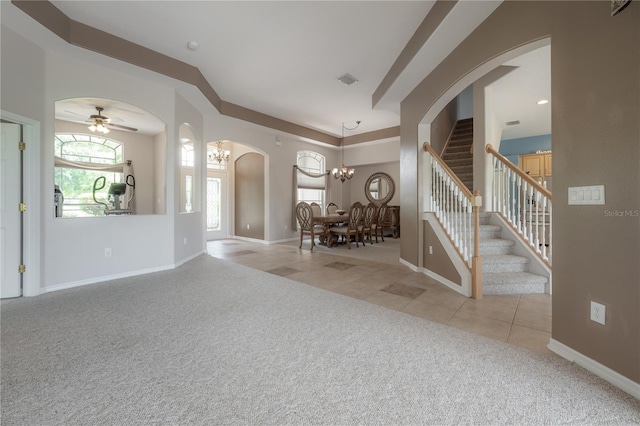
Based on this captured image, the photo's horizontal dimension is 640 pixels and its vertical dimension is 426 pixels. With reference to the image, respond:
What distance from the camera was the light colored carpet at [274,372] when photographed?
1.24 metres

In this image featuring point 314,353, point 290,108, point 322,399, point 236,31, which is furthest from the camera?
point 290,108

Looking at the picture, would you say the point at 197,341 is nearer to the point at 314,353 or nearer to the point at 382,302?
the point at 314,353

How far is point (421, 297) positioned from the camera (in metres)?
2.85

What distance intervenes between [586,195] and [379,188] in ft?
23.2

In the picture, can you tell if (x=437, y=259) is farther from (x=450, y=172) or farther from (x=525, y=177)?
(x=525, y=177)

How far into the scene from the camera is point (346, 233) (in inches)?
232

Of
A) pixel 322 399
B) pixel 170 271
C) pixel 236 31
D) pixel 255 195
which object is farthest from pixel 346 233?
pixel 322 399

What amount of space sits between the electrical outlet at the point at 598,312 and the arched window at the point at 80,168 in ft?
24.3

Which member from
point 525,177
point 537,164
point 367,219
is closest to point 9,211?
point 367,219

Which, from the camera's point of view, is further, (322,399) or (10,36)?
(10,36)

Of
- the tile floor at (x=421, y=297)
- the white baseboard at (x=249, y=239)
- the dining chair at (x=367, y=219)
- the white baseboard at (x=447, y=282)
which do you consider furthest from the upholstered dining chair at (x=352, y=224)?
the white baseboard at (x=447, y=282)

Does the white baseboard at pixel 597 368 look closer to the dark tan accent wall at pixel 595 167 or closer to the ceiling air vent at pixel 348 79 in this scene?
the dark tan accent wall at pixel 595 167

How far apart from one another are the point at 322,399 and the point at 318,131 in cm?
708

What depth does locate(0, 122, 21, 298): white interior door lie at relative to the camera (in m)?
2.79
